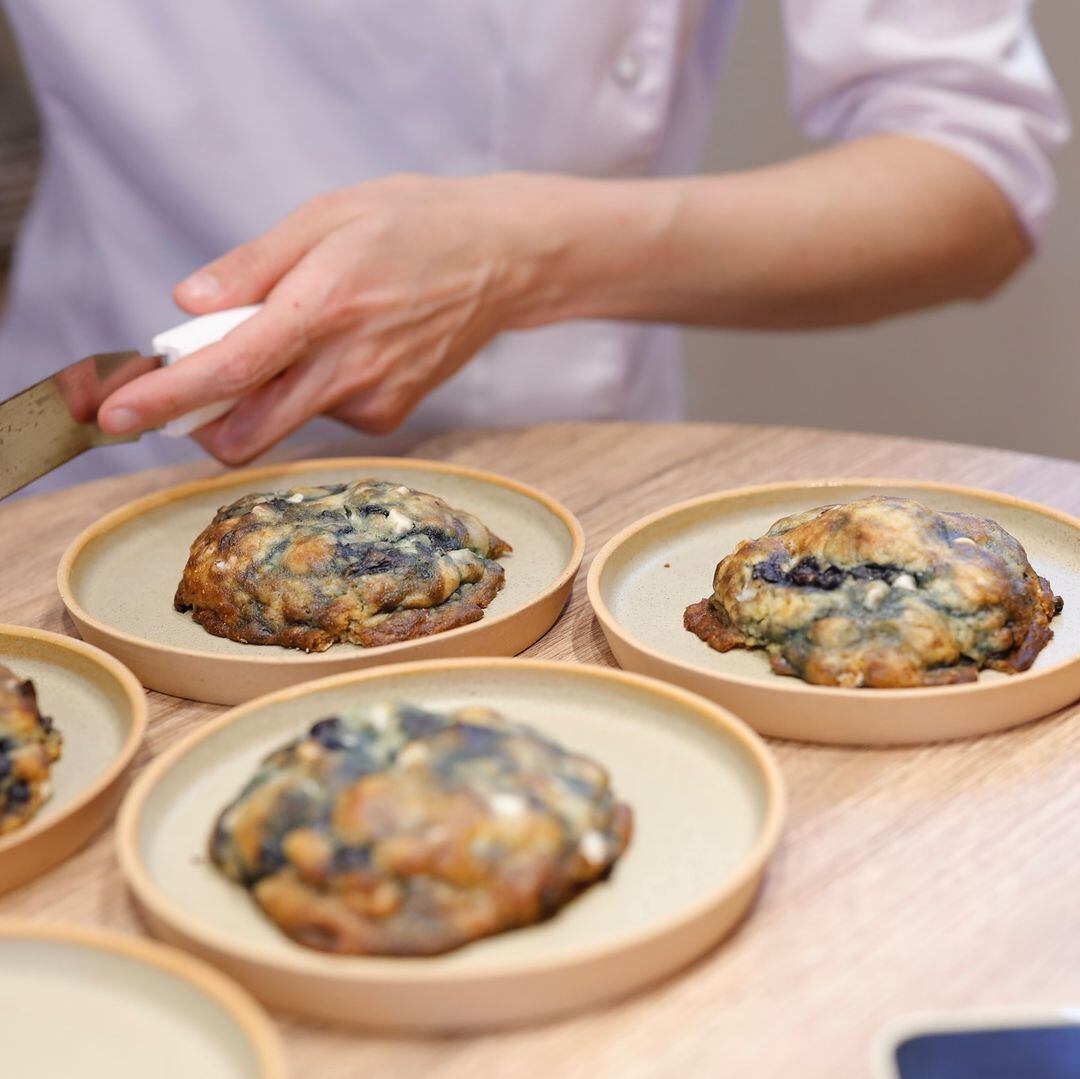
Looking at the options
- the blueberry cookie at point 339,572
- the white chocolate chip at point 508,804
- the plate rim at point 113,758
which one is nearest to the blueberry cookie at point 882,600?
the blueberry cookie at point 339,572

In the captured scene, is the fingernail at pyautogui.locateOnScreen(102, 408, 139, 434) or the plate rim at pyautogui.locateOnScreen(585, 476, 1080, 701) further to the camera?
the fingernail at pyautogui.locateOnScreen(102, 408, 139, 434)

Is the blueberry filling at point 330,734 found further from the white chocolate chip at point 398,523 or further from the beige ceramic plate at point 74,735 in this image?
the white chocolate chip at point 398,523

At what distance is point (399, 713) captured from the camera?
101cm

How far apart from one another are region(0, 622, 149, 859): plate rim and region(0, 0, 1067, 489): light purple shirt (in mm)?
647

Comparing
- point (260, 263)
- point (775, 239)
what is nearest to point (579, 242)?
point (775, 239)

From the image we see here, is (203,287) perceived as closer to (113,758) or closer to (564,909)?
(113,758)

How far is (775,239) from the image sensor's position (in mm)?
1896

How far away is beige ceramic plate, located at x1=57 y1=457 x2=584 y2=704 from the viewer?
1203mm

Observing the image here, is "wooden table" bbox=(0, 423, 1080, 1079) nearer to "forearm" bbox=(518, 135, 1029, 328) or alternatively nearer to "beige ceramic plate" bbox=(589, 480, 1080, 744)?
"beige ceramic plate" bbox=(589, 480, 1080, 744)

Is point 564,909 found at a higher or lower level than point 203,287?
lower

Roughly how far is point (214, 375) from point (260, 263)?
0.18m

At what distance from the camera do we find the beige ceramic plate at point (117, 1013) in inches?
31.8

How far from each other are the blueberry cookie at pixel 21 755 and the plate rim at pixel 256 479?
13 cm

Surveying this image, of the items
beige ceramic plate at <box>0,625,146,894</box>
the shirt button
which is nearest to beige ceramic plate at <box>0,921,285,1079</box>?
beige ceramic plate at <box>0,625,146,894</box>
